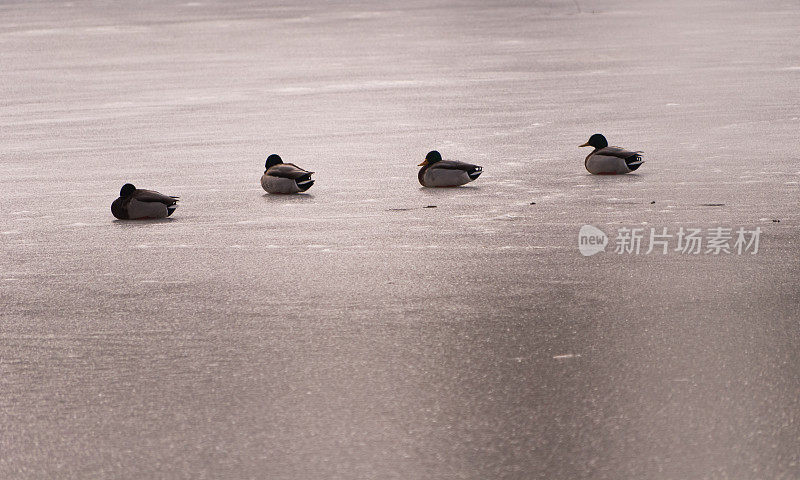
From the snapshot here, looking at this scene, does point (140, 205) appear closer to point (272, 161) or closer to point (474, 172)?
point (272, 161)

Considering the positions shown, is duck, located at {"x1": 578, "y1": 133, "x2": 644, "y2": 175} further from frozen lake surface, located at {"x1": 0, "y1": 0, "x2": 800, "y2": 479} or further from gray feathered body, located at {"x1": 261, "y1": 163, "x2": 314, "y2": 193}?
gray feathered body, located at {"x1": 261, "y1": 163, "x2": 314, "y2": 193}

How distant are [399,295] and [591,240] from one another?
6.49ft

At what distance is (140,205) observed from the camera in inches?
394

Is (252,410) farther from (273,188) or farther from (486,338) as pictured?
(273,188)

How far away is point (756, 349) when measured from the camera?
6.06m

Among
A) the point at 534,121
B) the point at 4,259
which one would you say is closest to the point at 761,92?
the point at 534,121

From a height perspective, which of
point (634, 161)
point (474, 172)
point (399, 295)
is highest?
point (399, 295)

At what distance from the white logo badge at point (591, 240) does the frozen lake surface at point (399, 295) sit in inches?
5.2

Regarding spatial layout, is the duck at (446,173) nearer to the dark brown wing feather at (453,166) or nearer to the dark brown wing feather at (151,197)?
the dark brown wing feather at (453,166)

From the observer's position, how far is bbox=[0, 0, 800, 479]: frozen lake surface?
196 inches

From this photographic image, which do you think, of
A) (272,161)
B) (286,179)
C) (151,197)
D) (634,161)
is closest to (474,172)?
(634,161)

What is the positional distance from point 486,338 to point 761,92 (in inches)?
509

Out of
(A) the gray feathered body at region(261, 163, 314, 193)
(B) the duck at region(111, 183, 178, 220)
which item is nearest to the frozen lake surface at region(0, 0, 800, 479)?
(B) the duck at region(111, 183, 178, 220)

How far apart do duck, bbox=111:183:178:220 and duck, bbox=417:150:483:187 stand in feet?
7.73
